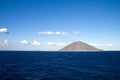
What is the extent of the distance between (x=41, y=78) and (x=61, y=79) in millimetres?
6378

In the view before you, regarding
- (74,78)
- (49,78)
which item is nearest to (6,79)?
(49,78)

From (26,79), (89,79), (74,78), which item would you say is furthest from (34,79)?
(89,79)

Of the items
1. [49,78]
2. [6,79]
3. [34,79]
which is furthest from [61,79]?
[6,79]

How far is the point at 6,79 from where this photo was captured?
5334cm

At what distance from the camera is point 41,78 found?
5612cm

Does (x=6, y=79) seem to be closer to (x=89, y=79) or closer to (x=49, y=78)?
(x=49, y=78)

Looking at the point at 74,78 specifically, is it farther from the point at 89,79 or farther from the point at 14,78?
the point at 14,78

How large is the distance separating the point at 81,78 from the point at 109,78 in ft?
28.8

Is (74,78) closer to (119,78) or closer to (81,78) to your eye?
(81,78)

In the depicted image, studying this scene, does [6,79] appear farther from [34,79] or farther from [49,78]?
[49,78]

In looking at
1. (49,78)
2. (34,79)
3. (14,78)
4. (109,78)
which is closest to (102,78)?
(109,78)

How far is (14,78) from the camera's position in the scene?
5525cm

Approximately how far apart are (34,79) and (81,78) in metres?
14.6

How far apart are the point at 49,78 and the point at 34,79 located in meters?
4.79
